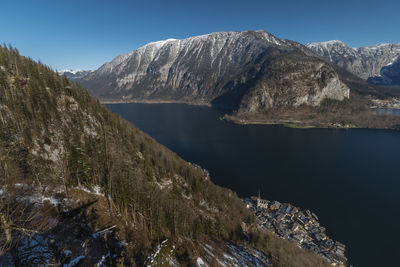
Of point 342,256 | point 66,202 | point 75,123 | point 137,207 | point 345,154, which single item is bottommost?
point 342,256

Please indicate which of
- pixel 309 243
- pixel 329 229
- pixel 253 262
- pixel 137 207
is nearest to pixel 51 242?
pixel 137 207

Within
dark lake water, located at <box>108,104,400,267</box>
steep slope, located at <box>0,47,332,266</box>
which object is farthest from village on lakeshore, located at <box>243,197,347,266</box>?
steep slope, located at <box>0,47,332,266</box>

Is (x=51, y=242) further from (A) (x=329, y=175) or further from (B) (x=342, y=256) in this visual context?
(A) (x=329, y=175)

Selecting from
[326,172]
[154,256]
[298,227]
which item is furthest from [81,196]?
[326,172]

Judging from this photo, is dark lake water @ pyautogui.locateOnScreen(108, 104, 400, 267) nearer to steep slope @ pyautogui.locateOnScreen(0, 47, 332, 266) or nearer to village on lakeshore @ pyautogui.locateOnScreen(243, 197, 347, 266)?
village on lakeshore @ pyautogui.locateOnScreen(243, 197, 347, 266)

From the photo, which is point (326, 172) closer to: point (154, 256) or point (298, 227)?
point (298, 227)

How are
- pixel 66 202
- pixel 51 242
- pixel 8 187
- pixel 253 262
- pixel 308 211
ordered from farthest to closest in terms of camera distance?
pixel 308 211, pixel 253 262, pixel 66 202, pixel 8 187, pixel 51 242

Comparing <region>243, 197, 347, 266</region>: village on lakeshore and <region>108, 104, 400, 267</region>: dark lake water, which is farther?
<region>108, 104, 400, 267</region>: dark lake water
